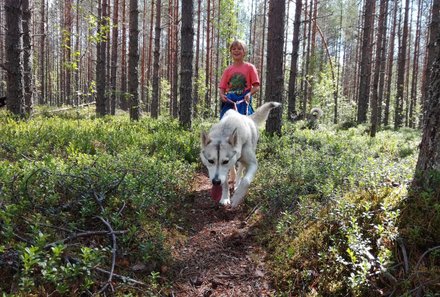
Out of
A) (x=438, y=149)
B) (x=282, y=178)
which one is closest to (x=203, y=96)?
(x=282, y=178)

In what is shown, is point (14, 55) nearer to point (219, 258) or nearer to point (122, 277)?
point (219, 258)

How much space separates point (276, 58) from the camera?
9.41 meters

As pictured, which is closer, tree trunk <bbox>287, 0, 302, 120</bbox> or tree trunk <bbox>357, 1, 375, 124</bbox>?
tree trunk <bbox>287, 0, 302, 120</bbox>

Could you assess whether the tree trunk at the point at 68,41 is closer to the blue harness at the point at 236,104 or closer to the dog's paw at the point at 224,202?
the blue harness at the point at 236,104

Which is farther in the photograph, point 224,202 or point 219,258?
point 224,202

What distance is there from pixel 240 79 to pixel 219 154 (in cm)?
306

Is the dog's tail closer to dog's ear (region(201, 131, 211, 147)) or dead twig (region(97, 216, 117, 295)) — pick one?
dog's ear (region(201, 131, 211, 147))

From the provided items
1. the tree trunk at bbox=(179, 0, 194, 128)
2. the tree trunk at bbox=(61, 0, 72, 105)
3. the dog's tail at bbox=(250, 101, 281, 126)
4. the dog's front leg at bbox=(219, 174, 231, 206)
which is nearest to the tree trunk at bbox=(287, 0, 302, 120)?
the tree trunk at bbox=(179, 0, 194, 128)

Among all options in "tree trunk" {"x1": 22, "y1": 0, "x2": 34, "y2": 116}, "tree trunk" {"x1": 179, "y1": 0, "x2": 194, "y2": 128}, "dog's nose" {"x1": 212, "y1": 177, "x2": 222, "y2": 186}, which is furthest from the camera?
"tree trunk" {"x1": 22, "y1": 0, "x2": 34, "y2": 116}

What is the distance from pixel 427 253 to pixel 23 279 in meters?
3.03

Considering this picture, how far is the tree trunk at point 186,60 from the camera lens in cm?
994

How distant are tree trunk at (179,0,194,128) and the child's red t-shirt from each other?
3288 millimetres

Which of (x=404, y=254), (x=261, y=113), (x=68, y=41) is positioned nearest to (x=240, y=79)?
(x=261, y=113)

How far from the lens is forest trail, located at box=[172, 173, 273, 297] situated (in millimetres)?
3035
